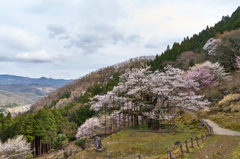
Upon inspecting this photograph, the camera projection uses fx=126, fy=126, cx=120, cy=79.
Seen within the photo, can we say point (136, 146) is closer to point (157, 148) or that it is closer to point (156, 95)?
point (157, 148)

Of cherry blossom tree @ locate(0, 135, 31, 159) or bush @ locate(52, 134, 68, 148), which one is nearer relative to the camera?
cherry blossom tree @ locate(0, 135, 31, 159)

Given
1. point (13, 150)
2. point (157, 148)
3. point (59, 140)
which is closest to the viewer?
point (157, 148)

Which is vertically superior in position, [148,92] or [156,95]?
[148,92]

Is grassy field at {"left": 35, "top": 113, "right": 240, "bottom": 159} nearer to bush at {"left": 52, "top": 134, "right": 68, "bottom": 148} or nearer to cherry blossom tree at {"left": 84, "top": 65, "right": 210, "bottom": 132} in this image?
cherry blossom tree at {"left": 84, "top": 65, "right": 210, "bottom": 132}

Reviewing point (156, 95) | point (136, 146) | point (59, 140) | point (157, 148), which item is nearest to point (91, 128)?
point (59, 140)

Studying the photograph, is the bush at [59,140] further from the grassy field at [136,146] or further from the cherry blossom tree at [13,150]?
the grassy field at [136,146]

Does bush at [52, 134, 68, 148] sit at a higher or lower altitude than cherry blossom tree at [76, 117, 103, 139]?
lower

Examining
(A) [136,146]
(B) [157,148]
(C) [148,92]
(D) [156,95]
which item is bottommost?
(A) [136,146]

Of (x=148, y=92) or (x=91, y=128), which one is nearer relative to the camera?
(x=148, y=92)

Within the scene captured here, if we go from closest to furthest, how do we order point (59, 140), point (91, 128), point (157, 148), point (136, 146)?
point (157, 148), point (136, 146), point (91, 128), point (59, 140)

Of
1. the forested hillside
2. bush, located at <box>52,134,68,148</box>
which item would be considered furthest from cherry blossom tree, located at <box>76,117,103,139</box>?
bush, located at <box>52,134,68,148</box>

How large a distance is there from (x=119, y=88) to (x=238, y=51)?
37177mm

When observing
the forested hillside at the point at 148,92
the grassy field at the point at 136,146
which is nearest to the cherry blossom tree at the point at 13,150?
the forested hillside at the point at 148,92

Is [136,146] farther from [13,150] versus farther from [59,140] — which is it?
[59,140]
